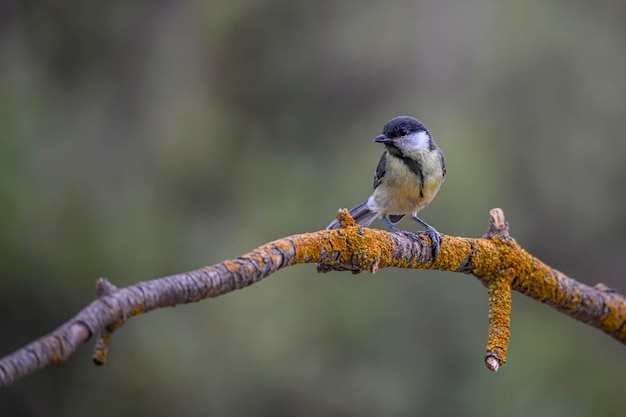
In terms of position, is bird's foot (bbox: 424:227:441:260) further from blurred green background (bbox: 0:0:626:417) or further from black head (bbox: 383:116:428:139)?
blurred green background (bbox: 0:0:626:417)

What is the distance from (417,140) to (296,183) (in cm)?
257

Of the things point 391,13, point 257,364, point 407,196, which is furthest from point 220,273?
point 391,13

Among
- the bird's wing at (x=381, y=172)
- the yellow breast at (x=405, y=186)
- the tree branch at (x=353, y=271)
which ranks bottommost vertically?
the tree branch at (x=353, y=271)

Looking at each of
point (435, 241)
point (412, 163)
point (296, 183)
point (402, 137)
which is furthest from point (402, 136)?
point (296, 183)

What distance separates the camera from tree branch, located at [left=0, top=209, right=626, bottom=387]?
116 cm

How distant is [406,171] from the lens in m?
3.58

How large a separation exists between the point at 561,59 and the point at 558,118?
605 millimetres

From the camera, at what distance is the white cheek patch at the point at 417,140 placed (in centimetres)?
366

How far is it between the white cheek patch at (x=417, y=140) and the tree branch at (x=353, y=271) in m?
1.16

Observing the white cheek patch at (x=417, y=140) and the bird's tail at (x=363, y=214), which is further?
the bird's tail at (x=363, y=214)

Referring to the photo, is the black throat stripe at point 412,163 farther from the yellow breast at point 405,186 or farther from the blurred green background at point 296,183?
the blurred green background at point 296,183

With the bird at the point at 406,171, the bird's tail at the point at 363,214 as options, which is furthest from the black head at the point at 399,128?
the bird's tail at the point at 363,214

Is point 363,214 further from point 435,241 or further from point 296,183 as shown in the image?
point 296,183

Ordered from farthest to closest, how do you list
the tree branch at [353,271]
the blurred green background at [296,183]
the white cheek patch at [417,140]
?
1. the blurred green background at [296,183]
2. the white cheek patch at [417,140]
3. the tree branch at [353,271]
